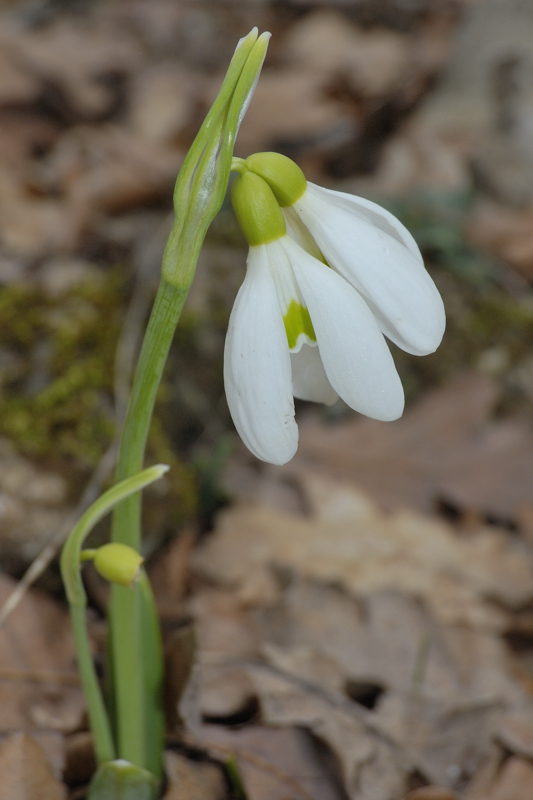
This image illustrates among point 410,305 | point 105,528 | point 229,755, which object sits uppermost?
point 410,305

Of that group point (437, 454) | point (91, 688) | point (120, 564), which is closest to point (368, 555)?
point (437, 454)

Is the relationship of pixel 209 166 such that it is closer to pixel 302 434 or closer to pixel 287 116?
pixel 302 434

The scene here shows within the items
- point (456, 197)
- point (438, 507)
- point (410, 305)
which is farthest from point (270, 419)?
point (456, 197)

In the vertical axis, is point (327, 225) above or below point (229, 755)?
above

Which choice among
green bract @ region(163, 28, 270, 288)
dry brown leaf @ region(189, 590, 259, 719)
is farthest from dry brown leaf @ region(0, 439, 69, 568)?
green bract @ region(163, 28, 270, 288)

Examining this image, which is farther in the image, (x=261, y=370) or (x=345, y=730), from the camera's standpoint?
(x=345, y=730)

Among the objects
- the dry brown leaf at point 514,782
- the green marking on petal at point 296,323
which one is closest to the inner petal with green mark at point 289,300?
the green marking on petal at point 296,323

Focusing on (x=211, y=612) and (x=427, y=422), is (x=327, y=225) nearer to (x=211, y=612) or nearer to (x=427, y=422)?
(x=211, y=612)
